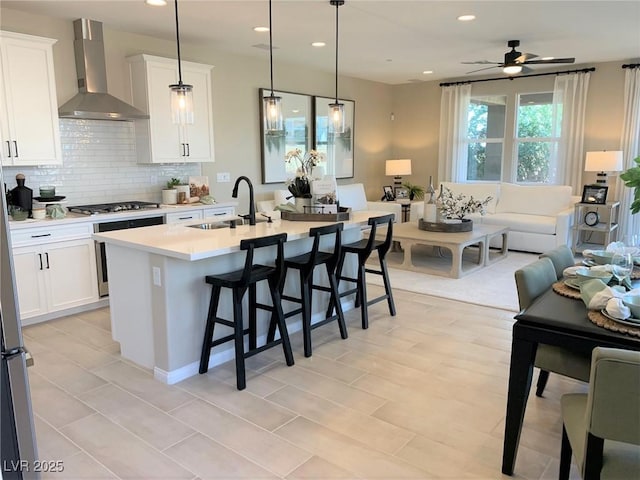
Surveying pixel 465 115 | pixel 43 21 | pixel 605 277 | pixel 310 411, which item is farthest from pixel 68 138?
pixel 465 115

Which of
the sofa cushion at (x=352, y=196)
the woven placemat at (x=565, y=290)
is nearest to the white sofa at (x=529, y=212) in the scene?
the sofa cushion at (x=352, y=196)

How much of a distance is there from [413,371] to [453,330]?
915 mm

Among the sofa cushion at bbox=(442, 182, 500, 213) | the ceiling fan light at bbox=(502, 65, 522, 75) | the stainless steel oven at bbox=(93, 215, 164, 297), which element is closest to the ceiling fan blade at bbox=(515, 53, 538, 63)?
the ceiling fan light at bbox=(502, 65, 522, 75)

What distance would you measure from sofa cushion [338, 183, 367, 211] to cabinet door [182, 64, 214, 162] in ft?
8.25

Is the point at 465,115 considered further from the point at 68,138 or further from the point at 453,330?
→ the point at 68,138

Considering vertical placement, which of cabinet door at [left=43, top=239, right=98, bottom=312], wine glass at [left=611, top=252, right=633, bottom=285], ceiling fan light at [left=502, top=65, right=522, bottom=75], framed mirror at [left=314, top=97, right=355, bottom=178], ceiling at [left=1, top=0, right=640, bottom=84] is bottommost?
cabinet door at [left=43, top=239, right=98, bottom=312]

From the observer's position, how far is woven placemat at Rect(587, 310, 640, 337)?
6.11 feet

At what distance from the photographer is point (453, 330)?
410 centimetres

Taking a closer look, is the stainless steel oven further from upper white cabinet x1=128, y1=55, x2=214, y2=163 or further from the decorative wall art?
the decorative wall art

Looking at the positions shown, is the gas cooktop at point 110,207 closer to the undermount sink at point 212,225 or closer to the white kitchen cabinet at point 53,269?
the white kitchen cabinet at point 53,269

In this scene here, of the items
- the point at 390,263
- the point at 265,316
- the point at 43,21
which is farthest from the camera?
the point at 390,263

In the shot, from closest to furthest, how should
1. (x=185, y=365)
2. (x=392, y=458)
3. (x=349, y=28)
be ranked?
(x=392, y=458) → (x=185, y=365) → (x=349, y=28)

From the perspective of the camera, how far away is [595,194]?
6848 mm

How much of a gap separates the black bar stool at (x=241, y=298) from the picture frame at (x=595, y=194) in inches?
213
